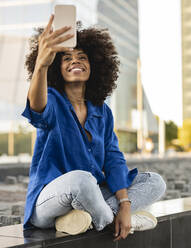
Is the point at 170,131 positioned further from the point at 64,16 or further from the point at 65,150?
the point at 64,16

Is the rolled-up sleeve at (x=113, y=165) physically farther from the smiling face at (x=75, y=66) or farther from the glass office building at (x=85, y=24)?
the glass office building at (x=85, y=24)

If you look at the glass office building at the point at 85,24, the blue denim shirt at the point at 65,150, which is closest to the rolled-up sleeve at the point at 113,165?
the blue denim shirt at the point at 65,150

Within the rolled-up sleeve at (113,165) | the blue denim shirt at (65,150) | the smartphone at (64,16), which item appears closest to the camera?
the smartphone at (64,16)

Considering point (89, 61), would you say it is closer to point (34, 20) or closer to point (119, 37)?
point (34, 20)

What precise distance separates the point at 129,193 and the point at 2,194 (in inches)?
167

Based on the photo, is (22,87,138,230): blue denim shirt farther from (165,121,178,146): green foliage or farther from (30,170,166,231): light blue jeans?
(165,121,178,146): green foliage

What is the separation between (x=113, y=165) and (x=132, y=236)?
1.53 ft

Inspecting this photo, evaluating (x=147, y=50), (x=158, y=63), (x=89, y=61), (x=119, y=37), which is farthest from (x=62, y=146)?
(x=158, y=63)

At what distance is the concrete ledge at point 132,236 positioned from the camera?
2713 millimetres

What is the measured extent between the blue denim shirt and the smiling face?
0.44ft

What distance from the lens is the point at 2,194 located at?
23.4 feet

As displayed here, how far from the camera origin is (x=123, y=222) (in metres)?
2.98

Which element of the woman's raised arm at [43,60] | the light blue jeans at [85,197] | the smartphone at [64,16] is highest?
the smartphone at [64,16]

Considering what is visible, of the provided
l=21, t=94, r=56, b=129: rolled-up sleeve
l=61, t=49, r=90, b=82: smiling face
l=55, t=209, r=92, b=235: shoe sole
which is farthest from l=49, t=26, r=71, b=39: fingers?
l=55, t=209, r=92, b=235: shoe sole
